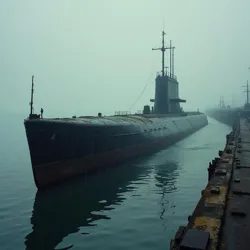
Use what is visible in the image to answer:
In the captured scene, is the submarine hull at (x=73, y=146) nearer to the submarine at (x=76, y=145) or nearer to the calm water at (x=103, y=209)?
the submarine at (x=76, y=145)

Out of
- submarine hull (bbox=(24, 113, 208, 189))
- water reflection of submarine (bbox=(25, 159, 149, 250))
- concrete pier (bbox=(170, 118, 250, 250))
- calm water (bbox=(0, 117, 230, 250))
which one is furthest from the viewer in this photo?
submarine hull (bbox=(24, 113, 208, 189))

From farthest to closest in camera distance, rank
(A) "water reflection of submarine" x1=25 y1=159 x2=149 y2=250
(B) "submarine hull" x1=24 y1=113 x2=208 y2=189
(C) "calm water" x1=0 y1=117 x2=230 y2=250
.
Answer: (B) "submarine hull" x1=24 y1=113 x2=208 y2=189
(A) "water reflection of submarine" x1=25 y1=159 x2=149 y2=250
(C) "calm water" x1=0 y1=117 x2=230 y2=250

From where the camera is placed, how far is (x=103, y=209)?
41.9 feet

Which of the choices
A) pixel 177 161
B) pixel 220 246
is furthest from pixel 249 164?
pixel 177 161

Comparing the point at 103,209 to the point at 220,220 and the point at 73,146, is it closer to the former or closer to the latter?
the point at 73,146

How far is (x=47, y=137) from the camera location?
1590cm

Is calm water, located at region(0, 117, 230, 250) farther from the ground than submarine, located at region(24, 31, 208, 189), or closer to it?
closer to it

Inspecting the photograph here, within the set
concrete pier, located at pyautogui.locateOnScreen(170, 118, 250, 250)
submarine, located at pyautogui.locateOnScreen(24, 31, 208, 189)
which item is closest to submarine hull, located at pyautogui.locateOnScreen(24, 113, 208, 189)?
submarine, located at pyautogui.locateOnScreen(24, 31, 208, 189)

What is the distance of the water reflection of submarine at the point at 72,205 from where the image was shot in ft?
33.2

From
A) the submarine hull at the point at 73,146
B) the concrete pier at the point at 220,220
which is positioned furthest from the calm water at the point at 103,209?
A: the concrete pier at the point at 220,220

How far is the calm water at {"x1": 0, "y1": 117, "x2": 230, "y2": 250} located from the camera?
9680 mm

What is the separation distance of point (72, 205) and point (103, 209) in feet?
5.04

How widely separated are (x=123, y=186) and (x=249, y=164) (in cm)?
699

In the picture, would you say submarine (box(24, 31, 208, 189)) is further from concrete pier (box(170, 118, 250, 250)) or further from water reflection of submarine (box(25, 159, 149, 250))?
concrete pier (box(170, 118, 250, 250))
